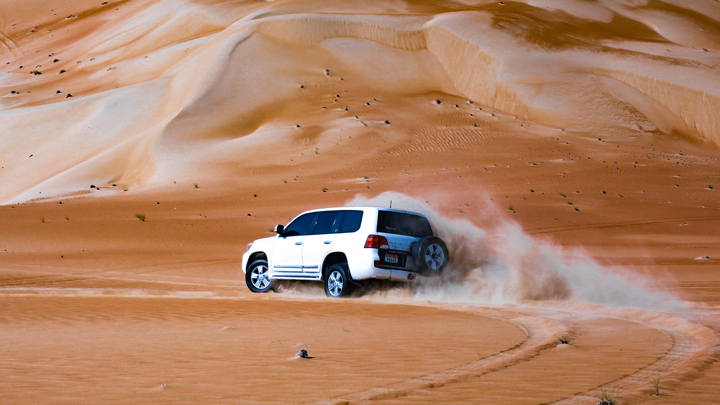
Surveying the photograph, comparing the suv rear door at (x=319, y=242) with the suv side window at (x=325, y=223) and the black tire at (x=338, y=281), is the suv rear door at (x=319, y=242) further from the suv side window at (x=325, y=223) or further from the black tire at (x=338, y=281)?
the black tire at (x=338, y=281)

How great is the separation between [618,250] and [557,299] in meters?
9.09

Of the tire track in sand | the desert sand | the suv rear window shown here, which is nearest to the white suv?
the suv rear window

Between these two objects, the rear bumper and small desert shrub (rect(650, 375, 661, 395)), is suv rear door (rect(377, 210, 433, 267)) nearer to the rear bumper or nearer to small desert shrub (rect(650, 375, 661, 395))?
the rear bumper

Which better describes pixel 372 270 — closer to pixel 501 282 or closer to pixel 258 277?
pixel 501 282

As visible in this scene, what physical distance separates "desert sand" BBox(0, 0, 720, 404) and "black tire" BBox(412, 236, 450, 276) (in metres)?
0.58

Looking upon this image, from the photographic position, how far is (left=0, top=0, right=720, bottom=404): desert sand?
723cm

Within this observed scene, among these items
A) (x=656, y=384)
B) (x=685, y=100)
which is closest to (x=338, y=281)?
(x=656, y=384)

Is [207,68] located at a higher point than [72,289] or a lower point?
higher

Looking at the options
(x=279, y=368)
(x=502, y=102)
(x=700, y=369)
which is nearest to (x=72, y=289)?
(x=279, y=368)

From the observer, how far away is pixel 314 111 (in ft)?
178

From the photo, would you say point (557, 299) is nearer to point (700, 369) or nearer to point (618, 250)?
point (700, 369)

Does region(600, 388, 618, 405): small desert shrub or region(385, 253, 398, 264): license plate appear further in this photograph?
region(385, 253, 398, 264): license plate

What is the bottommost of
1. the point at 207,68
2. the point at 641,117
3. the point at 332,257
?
the point at 332,257

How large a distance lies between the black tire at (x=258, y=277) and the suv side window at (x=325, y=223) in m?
1.73
